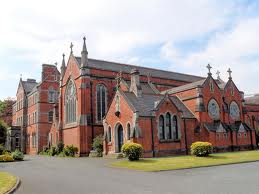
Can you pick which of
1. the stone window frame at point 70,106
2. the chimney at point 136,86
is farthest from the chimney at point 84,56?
the chimney at point 136,86

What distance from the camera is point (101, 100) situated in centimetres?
4562

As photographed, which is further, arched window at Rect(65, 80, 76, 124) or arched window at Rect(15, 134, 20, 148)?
arched window at Rect(15, 134, 20, 148)

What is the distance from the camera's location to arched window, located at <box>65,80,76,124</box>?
46688 mm

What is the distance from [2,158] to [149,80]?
2585cm

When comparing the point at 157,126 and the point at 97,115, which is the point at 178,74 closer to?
the point at 97,115

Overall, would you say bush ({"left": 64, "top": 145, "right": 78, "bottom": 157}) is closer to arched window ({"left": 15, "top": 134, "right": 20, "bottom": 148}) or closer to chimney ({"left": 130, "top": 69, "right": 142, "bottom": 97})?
chimney ({"left": 130, "top": 69, "right": 142, "bottom": 97})

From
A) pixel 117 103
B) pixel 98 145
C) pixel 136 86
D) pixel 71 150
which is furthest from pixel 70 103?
pixel 136 86

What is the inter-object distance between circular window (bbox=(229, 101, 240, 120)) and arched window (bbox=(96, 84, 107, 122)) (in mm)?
18829

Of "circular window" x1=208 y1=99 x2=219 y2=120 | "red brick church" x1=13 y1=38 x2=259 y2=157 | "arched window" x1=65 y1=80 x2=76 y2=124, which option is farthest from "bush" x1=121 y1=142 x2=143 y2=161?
"arched window" x1=65 y1=80 x2=76 y2=124

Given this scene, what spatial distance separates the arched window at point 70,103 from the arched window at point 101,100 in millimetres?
4031

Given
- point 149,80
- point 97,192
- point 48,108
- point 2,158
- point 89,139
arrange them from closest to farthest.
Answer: point 97,192
point 2,158
point 89,139
point 149,80
point 48,108

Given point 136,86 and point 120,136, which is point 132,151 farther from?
point 136,86

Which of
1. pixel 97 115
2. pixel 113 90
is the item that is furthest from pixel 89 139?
pixel 113 90

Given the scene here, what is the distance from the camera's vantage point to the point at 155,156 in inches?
1336
